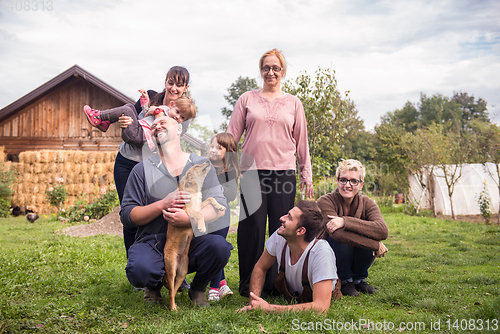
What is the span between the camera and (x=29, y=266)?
4.82 metres

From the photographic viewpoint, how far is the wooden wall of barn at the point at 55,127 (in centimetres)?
1533

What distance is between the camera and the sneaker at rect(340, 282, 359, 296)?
3.76 meters

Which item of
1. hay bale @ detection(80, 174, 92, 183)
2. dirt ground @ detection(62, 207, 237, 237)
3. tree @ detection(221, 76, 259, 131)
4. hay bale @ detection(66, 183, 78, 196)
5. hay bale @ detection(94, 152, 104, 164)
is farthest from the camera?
tree @ detection(221, 76, 259, 131)

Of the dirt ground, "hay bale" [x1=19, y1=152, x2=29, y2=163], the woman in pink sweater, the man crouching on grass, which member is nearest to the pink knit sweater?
the woman in pink sweater

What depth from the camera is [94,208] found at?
11.5 metres

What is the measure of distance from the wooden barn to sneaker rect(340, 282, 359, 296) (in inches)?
528

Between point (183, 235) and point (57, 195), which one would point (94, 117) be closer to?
point (183, 235)

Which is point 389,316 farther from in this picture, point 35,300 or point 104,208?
point 104,208

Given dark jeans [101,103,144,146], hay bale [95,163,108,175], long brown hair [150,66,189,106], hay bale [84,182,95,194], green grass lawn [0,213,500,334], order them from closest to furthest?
green grass lawn [0,213,500,334] → dark jeans [101,103,144,146] → long brown hair [150,66,189,106] → hay bale [84,182,95,194] → hay bale [95,163,108,175]

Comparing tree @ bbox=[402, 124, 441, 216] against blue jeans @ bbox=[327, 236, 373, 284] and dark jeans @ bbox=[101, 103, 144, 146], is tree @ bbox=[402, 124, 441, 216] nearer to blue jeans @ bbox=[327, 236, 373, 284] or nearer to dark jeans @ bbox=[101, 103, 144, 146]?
blue jeans @ bbox=[327, 236, 373, 284]

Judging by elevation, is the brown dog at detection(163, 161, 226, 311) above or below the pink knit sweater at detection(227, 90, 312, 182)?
below

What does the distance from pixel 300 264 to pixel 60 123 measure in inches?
606

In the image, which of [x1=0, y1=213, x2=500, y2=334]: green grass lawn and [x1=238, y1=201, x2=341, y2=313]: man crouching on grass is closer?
[x1=0, y1=213, x2=500, y2=334]: green grass lawn

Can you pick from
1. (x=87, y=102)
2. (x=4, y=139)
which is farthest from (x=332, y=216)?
(x=4, y=139)
